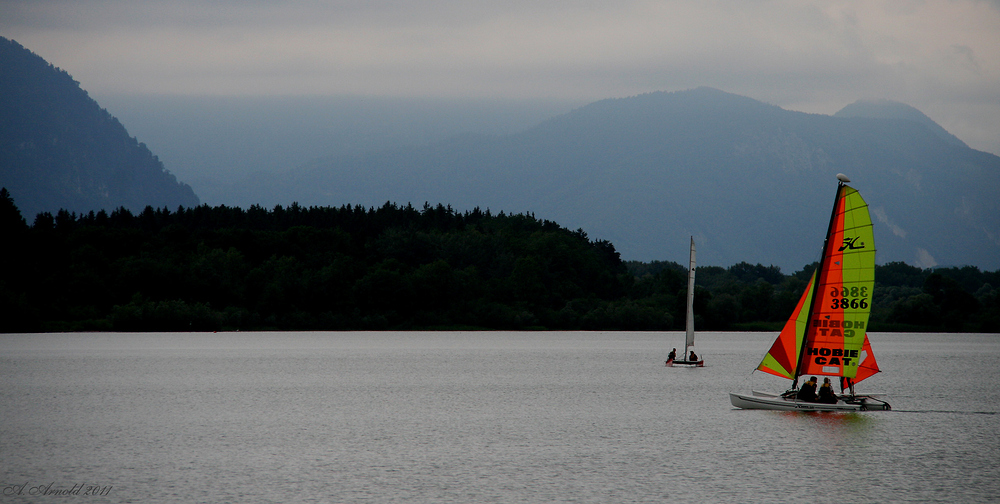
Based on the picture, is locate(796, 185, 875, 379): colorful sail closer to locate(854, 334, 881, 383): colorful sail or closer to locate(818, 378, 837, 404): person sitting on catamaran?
locate(854, 334, 881, 383): colorful sail

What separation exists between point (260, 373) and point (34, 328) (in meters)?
67.7

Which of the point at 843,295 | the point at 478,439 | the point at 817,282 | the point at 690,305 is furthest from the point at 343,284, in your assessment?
the point at 843,295

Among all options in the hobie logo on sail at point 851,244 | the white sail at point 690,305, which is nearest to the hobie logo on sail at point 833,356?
the hobie logo on sail at point 851,244

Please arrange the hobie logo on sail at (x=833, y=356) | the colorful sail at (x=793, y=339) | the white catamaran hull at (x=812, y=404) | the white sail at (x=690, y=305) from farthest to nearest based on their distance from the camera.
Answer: the white sail at (x=690, y=305)
the white catamaran hull at (x=812, y=404)
the colorful sail at (x=793, y=339)
the hobie logo on sail at (x=833, y=356)

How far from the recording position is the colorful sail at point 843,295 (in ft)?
135

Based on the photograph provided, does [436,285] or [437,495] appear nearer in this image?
[437,495]

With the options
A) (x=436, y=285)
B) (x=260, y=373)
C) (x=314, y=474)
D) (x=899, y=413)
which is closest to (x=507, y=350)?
(x=436, y=285)

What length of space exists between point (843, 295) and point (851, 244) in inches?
99.0

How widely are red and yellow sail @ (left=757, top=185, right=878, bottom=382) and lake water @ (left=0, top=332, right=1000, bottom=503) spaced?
397 centimetres

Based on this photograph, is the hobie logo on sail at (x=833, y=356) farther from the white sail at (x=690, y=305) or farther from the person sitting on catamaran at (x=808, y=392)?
the white sail at (x=690, y=305)

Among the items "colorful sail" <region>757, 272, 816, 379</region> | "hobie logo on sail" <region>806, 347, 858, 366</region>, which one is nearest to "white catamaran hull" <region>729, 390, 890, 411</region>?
"colorful sail" <region>757, 272, 816, 379</region>

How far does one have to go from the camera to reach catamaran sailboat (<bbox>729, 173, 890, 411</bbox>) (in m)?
41.3

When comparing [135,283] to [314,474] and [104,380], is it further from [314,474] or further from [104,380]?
[314,474]

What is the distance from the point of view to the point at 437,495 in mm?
33188
